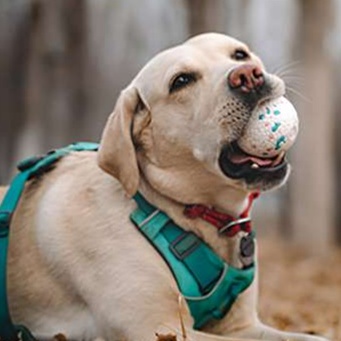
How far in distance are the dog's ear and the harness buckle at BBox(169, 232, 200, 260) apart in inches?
11.1

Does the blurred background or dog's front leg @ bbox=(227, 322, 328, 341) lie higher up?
dog's front leg @ bbox=(227, 322, 328, 341)

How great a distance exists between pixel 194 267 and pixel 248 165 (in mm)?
476

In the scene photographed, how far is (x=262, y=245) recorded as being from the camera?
19297mm

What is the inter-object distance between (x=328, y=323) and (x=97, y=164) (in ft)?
7.39

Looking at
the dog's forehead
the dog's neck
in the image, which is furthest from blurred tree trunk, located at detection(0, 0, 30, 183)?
the dog's neck

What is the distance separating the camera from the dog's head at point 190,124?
407cm

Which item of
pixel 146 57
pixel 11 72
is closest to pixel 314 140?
pixel 11 72

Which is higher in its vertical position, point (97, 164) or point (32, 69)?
point (97, 164)

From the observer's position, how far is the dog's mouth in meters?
4.10

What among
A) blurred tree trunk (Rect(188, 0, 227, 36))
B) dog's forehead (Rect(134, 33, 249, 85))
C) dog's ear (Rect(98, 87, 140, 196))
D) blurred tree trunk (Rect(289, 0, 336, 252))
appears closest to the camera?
dog's ear (Rect(98, 87, 140, 196))

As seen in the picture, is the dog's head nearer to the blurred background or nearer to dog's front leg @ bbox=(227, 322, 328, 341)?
dog's front leg @ bbox=(227, 322, 328, 341)

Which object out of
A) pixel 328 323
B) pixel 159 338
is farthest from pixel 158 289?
pixel 328 323

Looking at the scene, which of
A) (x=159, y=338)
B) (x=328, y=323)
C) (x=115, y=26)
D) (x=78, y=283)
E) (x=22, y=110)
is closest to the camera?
(x=159, y=338)

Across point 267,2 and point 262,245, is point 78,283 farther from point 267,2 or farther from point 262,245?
point 267,2
